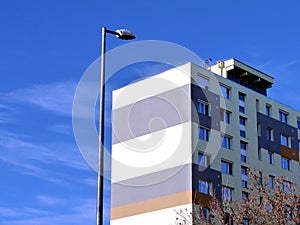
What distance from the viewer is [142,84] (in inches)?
2330

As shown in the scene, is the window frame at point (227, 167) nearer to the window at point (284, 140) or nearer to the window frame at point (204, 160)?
the window frame at point (204, 160)

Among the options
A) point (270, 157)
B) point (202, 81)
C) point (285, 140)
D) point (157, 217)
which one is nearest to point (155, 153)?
point (157, 217)

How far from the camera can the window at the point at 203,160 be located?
54.6 m

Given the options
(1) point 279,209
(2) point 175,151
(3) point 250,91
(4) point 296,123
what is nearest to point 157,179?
(2) point 175,151

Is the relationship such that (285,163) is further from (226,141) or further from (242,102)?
(226,141)

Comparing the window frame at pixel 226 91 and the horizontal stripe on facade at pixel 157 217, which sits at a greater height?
the window frame at pixel 226 91

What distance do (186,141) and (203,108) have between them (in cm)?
345

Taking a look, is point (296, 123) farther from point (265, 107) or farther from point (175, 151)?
point (175, 151)

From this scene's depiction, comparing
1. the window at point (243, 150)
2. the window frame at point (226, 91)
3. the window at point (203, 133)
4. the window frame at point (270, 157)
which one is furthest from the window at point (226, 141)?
the window frame at point (270, 157)

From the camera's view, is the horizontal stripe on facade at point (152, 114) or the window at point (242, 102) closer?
the horizontal stripe on facade at point (152, 114)

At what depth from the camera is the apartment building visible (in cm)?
5422

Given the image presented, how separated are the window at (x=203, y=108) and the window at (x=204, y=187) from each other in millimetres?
5384

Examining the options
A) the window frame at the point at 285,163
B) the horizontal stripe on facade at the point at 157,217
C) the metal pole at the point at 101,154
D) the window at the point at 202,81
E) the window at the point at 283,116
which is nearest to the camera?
the metal pole at the point at 101,154

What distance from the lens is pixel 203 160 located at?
55.0m
